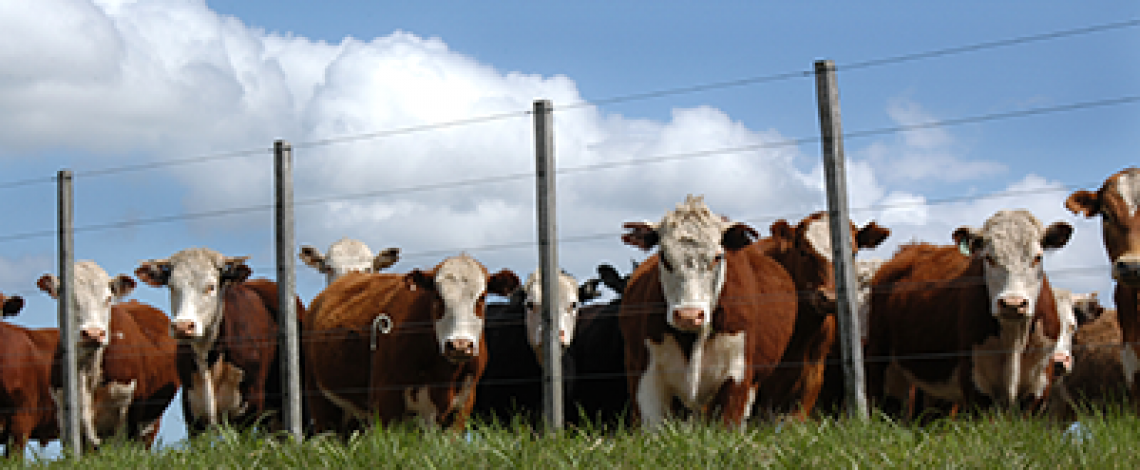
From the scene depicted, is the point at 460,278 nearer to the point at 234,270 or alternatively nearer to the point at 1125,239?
the point at 234,270

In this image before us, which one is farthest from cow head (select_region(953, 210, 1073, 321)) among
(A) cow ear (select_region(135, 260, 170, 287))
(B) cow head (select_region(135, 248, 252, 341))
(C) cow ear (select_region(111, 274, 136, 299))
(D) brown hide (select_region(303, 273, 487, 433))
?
(C) cow ear (select_region(111, 274, 136, 299))

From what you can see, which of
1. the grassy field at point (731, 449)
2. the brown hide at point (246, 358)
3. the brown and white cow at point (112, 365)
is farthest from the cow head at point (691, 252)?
the brown and white cow at point (112, 365)

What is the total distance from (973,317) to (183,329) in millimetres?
7011

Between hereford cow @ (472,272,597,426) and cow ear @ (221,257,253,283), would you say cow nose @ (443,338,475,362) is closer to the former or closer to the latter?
hereford cow @ (472,272,597,426)

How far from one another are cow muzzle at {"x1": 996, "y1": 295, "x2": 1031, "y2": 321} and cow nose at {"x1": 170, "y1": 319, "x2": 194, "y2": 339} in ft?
23.3

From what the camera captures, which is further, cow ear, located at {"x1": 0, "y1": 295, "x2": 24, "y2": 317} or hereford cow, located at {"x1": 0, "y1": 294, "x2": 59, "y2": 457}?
cow ear, located at {"x1": 0, "y1": 295, "x2": 24, "y2": 317}

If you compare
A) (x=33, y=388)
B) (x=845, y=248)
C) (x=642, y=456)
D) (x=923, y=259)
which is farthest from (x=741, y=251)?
(x=33, y=388)

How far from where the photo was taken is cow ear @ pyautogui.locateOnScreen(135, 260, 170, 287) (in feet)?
39.8

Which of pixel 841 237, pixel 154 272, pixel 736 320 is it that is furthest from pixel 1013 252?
pixel 154 272

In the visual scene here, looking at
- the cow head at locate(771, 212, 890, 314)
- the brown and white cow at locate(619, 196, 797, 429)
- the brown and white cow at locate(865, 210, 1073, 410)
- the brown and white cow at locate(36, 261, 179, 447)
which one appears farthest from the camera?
the brown and white cow at locate(36, 261, 179, 447)

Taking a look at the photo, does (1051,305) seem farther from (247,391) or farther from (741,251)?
(247,391)

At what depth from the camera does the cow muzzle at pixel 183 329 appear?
11469 millimetres

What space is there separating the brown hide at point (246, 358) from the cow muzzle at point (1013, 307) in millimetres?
6620

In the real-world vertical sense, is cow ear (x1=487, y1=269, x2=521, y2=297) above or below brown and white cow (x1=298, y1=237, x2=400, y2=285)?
below
